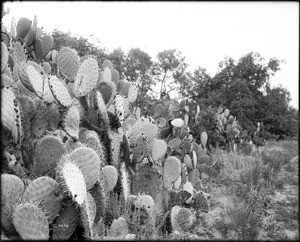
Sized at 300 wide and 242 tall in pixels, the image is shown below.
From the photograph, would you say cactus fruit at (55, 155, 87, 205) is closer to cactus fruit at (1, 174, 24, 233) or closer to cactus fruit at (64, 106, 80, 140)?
cactus fruit at (1, 174, 24, 233)

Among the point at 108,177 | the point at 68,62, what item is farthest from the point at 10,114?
the point at 68,62

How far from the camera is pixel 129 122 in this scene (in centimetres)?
459

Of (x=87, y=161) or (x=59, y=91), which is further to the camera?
(x=59, y=91)

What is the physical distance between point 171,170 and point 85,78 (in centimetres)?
136

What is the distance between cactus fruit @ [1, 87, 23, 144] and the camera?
2.86m

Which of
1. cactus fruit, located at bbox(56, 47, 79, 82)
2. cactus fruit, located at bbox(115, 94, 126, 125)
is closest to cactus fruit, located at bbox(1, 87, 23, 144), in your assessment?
cactus fruit, located at bbox(115, 94, 126, 125)

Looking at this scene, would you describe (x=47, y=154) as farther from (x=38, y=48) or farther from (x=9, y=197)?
(x=38, y=48)

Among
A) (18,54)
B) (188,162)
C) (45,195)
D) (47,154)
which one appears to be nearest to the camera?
(45,195)

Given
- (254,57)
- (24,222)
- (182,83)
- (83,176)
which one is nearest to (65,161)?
(83,176)

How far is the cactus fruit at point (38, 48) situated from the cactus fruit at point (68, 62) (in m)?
1.34

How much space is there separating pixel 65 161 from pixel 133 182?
1.26 m

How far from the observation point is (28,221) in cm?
251

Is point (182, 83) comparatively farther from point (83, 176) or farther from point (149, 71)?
point (83, 176)

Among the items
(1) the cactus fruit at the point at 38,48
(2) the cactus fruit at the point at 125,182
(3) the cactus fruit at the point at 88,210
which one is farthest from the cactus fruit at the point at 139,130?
(1) the cactus fruit at the point at 38,48
